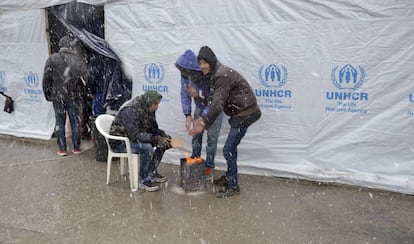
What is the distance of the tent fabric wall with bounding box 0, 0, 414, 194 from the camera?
500 centimetres

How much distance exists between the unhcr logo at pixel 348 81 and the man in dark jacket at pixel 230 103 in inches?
44.7

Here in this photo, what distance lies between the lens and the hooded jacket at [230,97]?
189 inches

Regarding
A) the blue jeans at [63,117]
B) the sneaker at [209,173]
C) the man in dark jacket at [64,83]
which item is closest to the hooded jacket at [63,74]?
the man in dark jacket at [64,83]

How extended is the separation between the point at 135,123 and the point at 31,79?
166 inches

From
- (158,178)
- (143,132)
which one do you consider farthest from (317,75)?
(158,178)

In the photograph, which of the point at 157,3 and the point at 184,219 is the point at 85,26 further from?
the point at 184,219

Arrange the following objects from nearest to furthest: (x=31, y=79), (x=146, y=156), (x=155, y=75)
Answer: (x=146, y=156) → (x=155, y=75) → (x=31, y=79)

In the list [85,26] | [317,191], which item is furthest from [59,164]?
[317,191]

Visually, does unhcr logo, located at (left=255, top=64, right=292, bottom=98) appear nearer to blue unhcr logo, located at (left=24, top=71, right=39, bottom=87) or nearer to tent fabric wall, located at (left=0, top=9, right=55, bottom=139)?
tent fabric wall, located at (left=0, top=9, right=55, bottom=139)

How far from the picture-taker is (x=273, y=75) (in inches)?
223

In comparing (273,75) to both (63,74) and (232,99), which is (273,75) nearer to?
(232,99)

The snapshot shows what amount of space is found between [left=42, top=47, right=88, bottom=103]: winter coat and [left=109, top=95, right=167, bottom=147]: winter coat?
194 centimetres

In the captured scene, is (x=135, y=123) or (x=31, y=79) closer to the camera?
(x=135, y=123)

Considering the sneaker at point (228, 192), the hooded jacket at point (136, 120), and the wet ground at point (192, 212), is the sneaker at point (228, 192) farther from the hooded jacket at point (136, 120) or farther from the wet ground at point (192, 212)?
the hooded jacket at point (136, 120)
